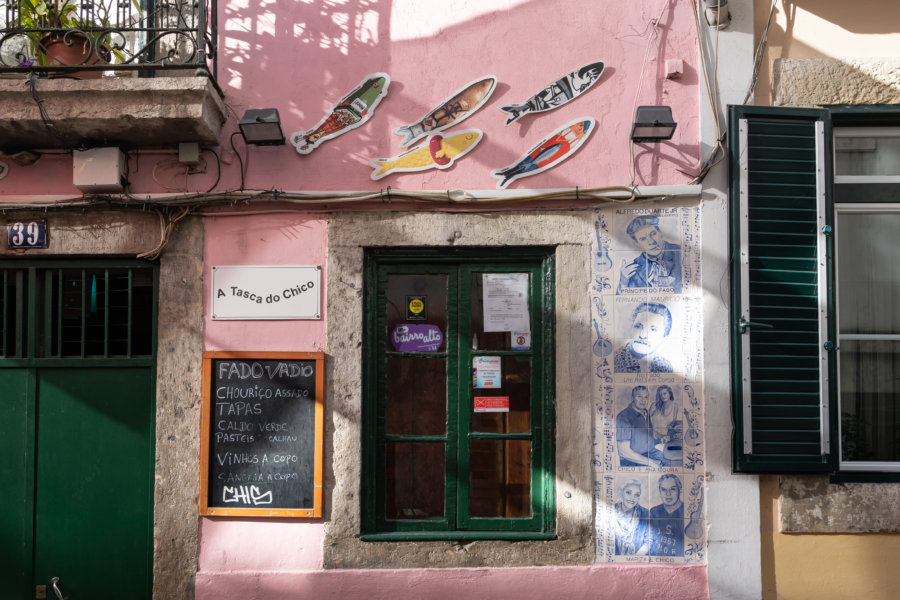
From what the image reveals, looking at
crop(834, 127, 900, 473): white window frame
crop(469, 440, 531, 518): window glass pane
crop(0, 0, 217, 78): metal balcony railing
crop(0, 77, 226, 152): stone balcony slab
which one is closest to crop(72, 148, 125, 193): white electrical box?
crop(0, 77, 226, 152): stone balcony slab

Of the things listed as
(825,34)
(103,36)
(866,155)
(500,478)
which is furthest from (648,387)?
(103,36)

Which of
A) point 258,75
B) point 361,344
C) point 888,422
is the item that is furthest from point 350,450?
point 888,422

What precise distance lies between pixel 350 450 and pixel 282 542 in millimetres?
733

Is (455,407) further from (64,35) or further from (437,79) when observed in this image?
(64,35)

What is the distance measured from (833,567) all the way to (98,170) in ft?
17.4

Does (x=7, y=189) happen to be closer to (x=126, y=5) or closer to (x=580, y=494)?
(x=126, y=5)

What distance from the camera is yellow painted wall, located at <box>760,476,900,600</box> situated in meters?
4.14

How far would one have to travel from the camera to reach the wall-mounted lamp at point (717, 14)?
4.28m

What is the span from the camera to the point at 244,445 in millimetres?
4266

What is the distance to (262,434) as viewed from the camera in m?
4.27

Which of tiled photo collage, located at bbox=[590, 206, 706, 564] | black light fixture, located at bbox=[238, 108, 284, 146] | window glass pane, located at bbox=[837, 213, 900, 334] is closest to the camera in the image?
black light fixture, located at bbox=[238, 108, 284, 146]

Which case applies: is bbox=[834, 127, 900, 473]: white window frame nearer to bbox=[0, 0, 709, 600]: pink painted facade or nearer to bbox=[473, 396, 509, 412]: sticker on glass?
bbox=[0, 0, 709, 600]: pink painted facade

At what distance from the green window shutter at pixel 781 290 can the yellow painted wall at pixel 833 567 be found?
50 centimetres

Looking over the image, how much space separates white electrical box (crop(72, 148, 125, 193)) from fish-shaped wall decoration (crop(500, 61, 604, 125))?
2.54m
